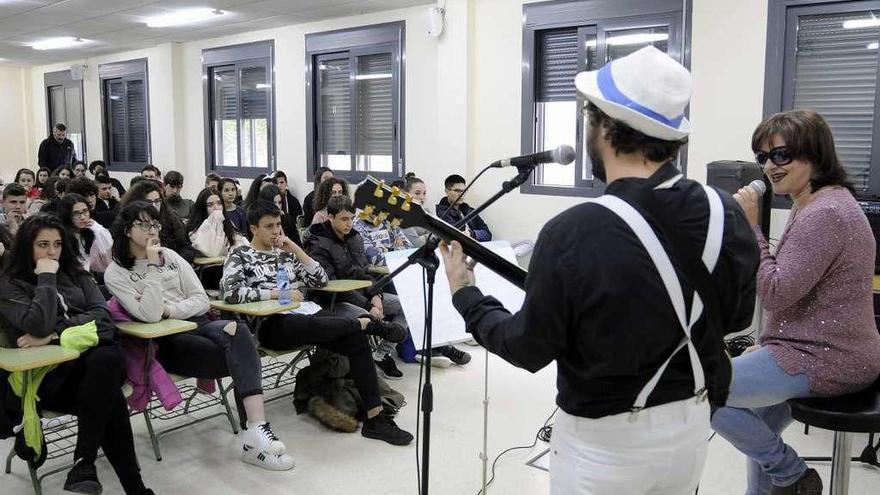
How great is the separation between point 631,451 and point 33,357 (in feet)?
7.08

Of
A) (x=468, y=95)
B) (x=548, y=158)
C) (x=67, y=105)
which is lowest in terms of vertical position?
(x=548, y=158)

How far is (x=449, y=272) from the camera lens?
1505 mm

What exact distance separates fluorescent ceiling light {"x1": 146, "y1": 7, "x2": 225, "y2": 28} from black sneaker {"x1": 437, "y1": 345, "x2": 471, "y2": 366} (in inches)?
170

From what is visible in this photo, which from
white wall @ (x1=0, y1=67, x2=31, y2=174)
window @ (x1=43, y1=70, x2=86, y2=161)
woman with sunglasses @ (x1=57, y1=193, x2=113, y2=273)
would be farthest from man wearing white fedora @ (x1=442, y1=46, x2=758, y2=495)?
white wall @ (x1=0, y1=67, x2=31, y2=174)

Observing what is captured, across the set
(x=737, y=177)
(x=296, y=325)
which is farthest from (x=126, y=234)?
(x=737, y=177)

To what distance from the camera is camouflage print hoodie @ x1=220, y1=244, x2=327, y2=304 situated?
3.38m

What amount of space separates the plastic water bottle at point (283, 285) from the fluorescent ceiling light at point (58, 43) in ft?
21.8

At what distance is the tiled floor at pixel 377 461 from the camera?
9.27ft


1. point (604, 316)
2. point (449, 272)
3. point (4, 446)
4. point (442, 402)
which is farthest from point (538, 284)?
point (4, 446)

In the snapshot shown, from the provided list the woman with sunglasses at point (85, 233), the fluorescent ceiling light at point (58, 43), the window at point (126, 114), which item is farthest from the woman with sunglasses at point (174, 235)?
the window at point (126, 114)

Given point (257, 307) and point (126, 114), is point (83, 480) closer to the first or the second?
point (257, 307)

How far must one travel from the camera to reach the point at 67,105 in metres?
11.0

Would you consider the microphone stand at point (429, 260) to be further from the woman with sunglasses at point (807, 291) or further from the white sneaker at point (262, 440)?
the white sneaker at point (262, 440)

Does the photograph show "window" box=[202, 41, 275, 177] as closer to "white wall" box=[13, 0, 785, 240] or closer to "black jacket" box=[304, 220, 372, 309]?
"white wall" box=[13, 0, 785, 240]
